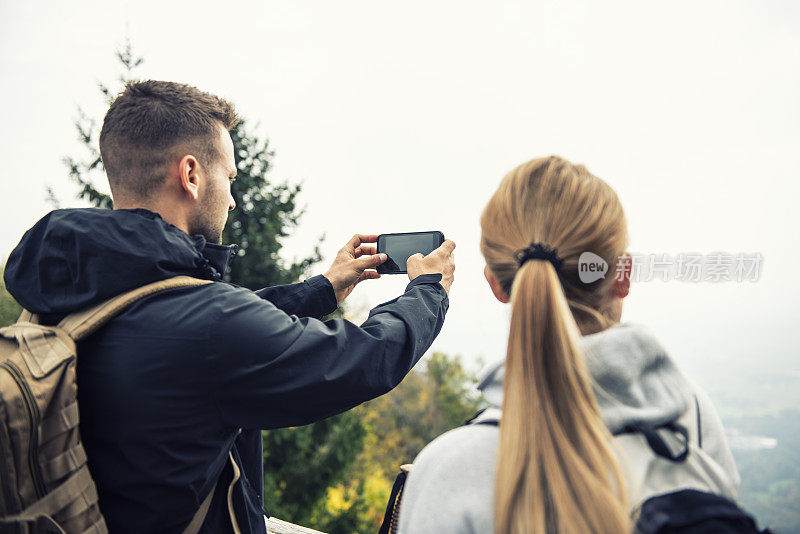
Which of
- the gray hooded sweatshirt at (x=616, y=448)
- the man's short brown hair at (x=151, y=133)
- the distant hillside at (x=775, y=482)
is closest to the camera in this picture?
the gray hooded sweatshirt at (x=616, y=448)

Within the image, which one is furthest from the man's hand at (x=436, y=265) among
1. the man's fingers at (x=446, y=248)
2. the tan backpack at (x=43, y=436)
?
the tan backpack at (x=43, y=436)

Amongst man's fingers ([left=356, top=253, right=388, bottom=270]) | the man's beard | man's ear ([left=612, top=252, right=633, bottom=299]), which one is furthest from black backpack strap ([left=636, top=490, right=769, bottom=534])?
the man's beard

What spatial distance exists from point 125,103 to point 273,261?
738 cm

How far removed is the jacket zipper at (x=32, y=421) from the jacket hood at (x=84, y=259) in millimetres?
245

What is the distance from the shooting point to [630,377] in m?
1.01

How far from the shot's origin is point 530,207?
116 centimetres

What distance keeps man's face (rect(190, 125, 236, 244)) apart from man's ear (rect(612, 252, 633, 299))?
4.45 feet

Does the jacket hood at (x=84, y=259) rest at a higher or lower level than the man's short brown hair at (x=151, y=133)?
lower

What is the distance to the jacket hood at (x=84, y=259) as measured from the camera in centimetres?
142

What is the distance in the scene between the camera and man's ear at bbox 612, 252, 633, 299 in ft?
3.94

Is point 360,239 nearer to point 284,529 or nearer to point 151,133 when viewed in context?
point 151,133

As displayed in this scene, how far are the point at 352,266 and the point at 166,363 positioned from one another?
1093mm

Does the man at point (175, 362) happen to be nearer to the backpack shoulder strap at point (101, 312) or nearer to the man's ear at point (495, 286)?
the backpack shoulder strap at point (101, 312)

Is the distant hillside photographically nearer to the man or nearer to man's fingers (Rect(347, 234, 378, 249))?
man's fingers (Rect(347, 234, 378, 249))
